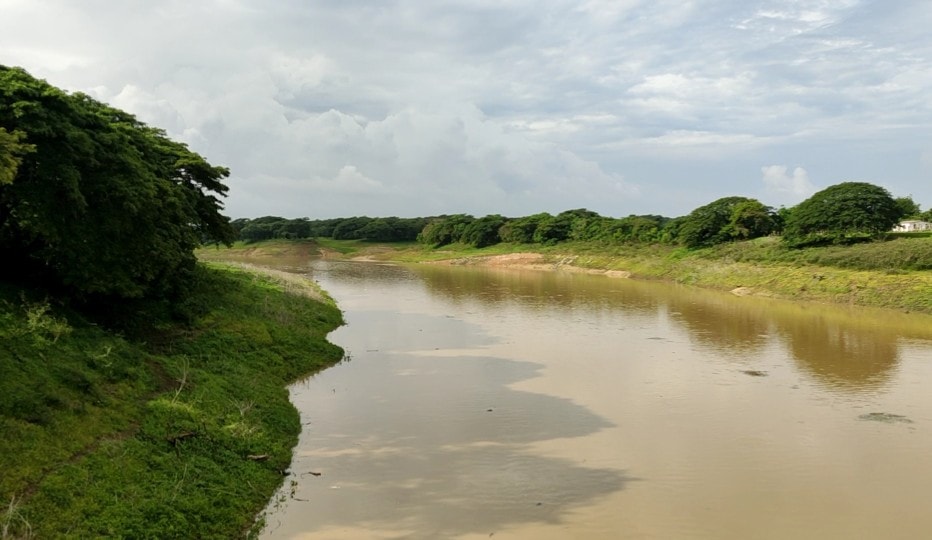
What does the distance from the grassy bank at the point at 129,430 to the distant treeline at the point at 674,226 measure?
1884cm

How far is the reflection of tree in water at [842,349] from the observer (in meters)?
23.3

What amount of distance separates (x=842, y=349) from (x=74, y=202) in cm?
2992

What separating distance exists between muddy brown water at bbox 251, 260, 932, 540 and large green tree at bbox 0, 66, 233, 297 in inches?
244

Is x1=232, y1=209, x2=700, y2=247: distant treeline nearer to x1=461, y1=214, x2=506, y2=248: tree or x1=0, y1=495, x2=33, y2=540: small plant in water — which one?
x1=461, y1=214, x2=506, y2=248: tree

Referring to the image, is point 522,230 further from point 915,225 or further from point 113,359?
point 113,359

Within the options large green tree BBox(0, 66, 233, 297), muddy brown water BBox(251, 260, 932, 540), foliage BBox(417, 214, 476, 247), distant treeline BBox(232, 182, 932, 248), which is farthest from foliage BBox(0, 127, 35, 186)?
foliage BBox(417, 214, 476, 247)

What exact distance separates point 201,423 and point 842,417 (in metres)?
17.1

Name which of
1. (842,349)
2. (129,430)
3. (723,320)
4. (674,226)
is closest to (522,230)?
(674,226)

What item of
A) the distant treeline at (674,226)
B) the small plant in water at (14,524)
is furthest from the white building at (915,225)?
the small plant in water at (14,524)

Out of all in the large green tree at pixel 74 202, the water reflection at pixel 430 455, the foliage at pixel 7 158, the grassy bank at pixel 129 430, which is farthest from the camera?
the large green tree at pixel 74 202

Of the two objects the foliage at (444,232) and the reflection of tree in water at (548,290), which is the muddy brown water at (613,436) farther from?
the foliage at (444,232)

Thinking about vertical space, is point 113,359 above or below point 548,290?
above

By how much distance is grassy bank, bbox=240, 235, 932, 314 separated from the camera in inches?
1700

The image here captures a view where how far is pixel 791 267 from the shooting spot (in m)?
53.1
